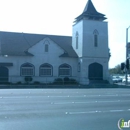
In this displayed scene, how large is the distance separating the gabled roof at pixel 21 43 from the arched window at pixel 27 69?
1.62 meters

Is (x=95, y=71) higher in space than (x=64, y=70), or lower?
lower

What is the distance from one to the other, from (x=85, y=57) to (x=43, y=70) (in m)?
6.69

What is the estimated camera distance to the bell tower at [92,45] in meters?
40.3

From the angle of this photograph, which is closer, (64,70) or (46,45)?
(46,45)

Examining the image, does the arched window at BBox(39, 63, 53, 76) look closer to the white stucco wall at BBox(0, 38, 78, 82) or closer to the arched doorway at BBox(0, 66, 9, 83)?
the white stucco wall at BBox(0, 38, 78, 82)

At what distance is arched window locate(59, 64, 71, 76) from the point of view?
40594mm

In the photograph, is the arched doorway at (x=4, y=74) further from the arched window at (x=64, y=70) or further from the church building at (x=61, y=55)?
the arched window at (x=64, y=70)

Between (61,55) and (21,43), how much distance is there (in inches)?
Answer: 261

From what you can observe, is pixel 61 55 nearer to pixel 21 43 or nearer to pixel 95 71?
pixel 95 71

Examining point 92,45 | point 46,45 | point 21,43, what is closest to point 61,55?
point 46,45

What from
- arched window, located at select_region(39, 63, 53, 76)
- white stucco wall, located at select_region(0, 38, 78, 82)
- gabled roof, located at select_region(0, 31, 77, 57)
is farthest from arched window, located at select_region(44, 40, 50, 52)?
arched window, located at select_region(39, 63, 53, 76)

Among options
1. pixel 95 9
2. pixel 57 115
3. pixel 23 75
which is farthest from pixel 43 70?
pixel 57 115

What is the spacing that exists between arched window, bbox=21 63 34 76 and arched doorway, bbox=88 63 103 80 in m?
8.84

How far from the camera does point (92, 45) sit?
41.0m
